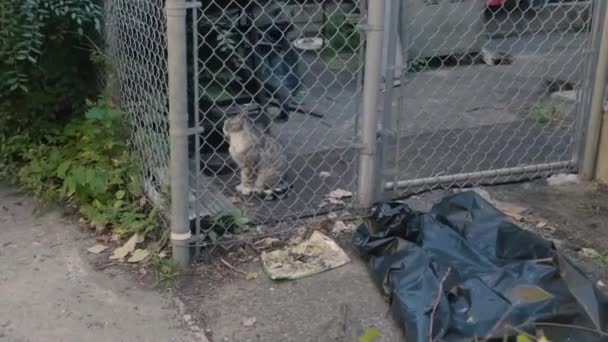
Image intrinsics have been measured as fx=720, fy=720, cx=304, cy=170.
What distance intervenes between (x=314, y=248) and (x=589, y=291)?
996mm

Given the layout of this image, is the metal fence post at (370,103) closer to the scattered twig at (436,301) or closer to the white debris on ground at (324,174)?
the white debris on ground at (324,174)

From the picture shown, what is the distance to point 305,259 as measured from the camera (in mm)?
2670

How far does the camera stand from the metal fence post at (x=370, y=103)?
2.67 m

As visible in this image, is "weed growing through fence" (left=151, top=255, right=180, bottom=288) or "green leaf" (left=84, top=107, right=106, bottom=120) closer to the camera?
"weed growing through fence" (left=151, top=255, right=180, bottom=288)

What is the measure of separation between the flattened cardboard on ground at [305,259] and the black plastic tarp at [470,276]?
105 mm

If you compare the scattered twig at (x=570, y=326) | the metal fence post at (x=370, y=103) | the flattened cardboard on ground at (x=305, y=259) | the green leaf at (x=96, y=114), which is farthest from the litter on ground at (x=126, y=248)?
the scattered twig at (x=570, y=326)

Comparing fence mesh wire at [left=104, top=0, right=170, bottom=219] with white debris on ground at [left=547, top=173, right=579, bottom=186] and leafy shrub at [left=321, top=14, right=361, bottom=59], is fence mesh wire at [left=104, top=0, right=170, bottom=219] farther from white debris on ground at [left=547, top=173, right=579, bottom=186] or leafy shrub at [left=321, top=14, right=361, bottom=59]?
white debris on ground at [left=547, top=173, right=579, bottom=186]

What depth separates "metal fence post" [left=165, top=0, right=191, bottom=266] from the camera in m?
2.34

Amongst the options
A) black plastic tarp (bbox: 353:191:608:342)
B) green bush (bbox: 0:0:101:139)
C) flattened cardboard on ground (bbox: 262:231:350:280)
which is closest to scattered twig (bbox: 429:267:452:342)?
black plastic tarp (bbox: 353:191:608:342)

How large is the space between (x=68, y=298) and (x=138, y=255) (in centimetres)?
32

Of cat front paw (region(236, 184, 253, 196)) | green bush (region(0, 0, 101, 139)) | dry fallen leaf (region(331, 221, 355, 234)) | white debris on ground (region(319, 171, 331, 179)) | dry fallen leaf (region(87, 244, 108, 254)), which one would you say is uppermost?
green bush (region(0, 0, 101, 139))

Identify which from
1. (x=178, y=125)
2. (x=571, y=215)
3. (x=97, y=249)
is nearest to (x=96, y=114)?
(x=97, y=249)

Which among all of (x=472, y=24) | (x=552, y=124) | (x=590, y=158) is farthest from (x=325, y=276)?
(x=472, y=24)

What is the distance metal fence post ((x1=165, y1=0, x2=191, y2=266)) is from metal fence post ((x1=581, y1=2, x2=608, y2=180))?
6.30 feet
